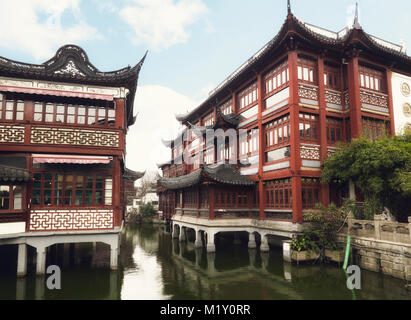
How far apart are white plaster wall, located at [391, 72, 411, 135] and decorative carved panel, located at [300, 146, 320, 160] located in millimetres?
5665

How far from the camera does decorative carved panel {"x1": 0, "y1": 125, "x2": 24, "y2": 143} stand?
11.9m

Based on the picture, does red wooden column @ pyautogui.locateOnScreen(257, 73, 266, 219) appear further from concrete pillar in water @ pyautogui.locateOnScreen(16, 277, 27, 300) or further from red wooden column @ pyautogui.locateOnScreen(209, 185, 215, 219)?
concrete pillar in water @ pyautogui.locateOnScreen(16, 277, 27, 300)

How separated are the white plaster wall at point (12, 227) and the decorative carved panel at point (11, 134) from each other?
3204mm

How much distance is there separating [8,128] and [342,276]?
1446cm

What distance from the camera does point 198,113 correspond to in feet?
93.1

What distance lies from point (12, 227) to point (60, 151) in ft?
10.8

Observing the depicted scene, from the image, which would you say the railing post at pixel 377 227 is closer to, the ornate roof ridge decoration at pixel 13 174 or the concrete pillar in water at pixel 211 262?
the concrete pillar in water at pixel 211 262

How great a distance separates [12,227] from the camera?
11.4 meters

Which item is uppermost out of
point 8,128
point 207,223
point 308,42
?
point 308,42

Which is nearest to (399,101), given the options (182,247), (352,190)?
(352,190)

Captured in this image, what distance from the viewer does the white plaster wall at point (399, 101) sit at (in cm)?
1806

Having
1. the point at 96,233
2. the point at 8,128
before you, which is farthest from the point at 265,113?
the point at 8,128

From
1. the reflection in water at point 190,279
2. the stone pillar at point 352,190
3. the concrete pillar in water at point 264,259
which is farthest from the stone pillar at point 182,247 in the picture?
the stone pillar at point 352,190
